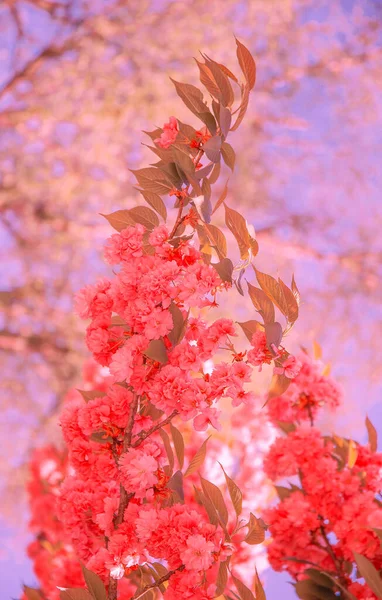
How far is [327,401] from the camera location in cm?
104

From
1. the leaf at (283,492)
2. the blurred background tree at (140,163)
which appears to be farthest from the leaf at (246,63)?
the blurred background tree at (140,163)

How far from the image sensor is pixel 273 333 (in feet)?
2.10

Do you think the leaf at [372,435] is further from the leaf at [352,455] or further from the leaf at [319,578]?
the leaf at [319,578]

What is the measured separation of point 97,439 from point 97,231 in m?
2.91

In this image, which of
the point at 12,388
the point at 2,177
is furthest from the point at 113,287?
the point at 12,388

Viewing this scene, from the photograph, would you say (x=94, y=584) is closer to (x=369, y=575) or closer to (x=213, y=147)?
(x=369, y=575)

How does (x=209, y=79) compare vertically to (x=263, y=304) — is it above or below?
above

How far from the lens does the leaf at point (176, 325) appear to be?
67 cm

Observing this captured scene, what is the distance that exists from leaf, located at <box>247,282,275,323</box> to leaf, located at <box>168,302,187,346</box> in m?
0.08

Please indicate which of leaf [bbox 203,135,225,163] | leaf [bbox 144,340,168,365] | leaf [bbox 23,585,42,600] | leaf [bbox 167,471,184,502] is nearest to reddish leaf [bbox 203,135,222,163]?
leaf [bbox 203,135,225,163]

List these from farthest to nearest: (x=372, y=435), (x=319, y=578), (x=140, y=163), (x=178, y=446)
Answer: (x=140, y=163), (x=372, y=435), (x=319, y=578), (x=178, y=446)

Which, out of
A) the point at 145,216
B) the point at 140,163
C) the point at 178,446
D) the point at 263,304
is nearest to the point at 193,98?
the point at 145,216

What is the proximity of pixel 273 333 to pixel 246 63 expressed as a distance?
0.29 metres

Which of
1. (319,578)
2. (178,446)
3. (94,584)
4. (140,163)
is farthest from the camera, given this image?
(140,163)
